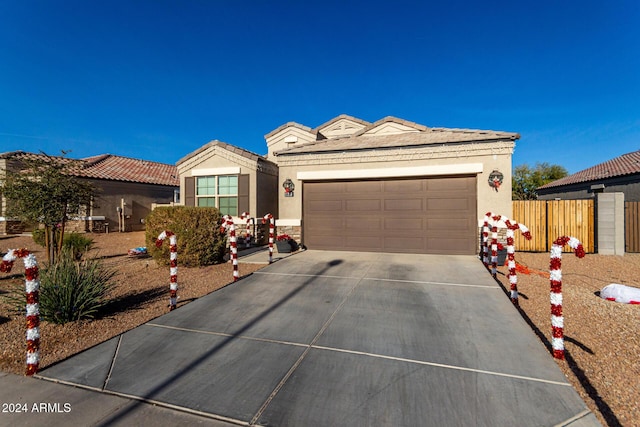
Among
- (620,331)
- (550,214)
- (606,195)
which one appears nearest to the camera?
(620,331)

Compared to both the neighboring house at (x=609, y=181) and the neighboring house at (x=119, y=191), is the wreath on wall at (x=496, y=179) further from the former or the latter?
the neighboring house at (x=119, y=191)

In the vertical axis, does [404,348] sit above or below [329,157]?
below

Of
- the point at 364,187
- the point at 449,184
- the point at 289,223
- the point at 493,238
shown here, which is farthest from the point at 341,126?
the point at 493,238

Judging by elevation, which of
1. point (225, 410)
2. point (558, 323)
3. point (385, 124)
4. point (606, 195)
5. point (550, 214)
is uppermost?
point (385, 124)

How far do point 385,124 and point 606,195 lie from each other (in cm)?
986

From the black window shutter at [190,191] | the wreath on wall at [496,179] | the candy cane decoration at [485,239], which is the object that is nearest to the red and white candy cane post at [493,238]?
the candy cane decoration at [485,239]

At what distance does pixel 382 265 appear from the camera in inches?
305

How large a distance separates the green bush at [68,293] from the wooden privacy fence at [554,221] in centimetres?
1252

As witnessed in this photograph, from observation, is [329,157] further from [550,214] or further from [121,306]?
[550,214]

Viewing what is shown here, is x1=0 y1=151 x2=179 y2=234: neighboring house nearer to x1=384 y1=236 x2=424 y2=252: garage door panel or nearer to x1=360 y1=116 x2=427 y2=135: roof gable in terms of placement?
x1=384 y1=236 x2=424 y2=252: garage door panel

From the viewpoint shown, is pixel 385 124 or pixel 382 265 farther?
pixel 385 124

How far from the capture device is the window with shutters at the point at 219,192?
39.5ft

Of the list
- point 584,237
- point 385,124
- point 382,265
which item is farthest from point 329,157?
point 584,237

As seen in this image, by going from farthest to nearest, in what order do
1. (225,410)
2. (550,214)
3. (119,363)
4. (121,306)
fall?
(550,214), (121,306), (119,363), (225,410)
